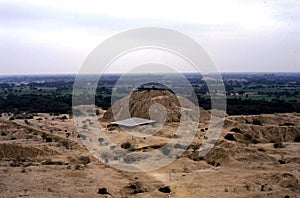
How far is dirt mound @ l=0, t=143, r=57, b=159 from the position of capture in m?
25.9

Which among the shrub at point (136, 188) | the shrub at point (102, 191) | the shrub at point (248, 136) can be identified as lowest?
the shrub at point (136, 188)

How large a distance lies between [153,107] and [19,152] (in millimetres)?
19579

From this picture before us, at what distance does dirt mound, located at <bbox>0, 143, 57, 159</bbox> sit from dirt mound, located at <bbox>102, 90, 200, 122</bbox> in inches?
667

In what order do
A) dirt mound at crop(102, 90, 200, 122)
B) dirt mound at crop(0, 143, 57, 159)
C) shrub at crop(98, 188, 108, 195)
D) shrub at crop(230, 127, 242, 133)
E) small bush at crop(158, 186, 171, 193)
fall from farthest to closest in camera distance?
1. dirt mound at crop(102, 90, 200, 122)
2. shrub at crop(230, 127, 242, 133)
3. dirt mound at crop(0, 143, 57, 159)
4. small bush at crop(158, 186, 171, 193)
5. shrub at crop(98, 188, 108, 195)

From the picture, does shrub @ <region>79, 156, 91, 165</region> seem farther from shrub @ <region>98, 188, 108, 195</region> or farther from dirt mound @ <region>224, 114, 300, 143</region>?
dirt mound @ <region>224, 114, 300, 143</region>

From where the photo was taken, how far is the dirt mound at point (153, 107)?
42.3m

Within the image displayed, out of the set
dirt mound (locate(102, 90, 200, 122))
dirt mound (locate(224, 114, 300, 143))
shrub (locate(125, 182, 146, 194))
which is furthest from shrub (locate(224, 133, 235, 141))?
shrub (locate(125, 182, 146, 194))

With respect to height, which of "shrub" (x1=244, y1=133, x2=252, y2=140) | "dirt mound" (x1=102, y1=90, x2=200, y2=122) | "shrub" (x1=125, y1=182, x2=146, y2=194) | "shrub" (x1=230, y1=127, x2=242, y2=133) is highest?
"dirt mound" (x1=102, y1=90, x2=200, y2=122)

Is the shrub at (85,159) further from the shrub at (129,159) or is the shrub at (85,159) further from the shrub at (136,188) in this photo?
the shrub at (136,188)

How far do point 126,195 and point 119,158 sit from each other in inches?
318

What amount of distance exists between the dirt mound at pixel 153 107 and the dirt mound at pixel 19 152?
1695 cm

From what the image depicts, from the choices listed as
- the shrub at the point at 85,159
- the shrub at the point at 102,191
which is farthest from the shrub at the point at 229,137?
the shrub at the point at 102,191

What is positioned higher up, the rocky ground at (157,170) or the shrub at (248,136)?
the shrub at (248,136)

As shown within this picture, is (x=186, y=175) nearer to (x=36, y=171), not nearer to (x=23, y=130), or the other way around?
(x=36, y=171)
